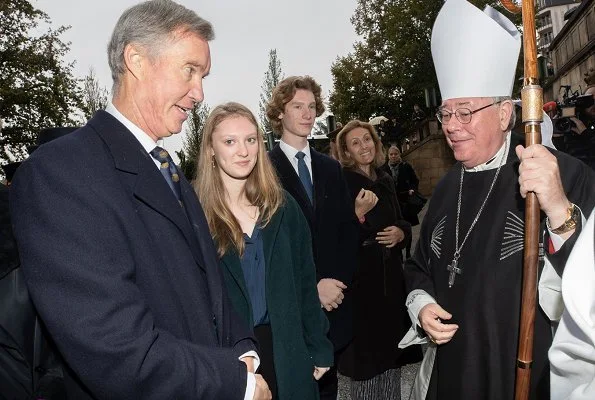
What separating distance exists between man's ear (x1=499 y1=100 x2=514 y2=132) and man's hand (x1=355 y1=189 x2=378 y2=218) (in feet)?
6.56

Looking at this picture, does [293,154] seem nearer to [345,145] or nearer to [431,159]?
[345,145]

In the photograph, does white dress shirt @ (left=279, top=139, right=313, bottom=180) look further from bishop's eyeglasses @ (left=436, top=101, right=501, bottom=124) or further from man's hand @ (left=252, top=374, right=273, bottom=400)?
man's hand @ (left=252, top=374, right=273, bottom=400)

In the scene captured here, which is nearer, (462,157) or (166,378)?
(166,378)

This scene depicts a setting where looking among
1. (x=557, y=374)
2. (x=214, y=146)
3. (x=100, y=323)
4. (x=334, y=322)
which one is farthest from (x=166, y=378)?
(x=334, y=322)

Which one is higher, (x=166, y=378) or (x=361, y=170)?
(x=361, y=170)

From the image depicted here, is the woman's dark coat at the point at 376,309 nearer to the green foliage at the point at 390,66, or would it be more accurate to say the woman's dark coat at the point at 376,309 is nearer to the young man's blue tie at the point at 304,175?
the young man's blue tie at the point at 304,175

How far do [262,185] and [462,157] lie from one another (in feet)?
3.40

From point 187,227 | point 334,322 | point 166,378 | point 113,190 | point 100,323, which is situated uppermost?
point 113,190

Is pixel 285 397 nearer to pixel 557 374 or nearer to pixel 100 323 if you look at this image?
pixel 100 323

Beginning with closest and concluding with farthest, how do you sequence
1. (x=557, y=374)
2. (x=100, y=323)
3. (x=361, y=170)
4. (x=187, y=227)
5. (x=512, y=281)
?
(x=557, y=374) → (x=100, y=323) → (x=187, y=227) → (x=512, y=281) → (x=361, y=170)

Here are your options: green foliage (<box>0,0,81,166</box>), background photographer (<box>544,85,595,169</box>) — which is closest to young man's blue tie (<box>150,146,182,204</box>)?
background photographer (<box>544,85,595,169</box>)

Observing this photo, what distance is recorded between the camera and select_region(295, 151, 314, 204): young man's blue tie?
424 cm

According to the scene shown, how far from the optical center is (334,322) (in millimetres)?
4109

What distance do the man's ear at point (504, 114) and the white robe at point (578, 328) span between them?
1.56 meters
